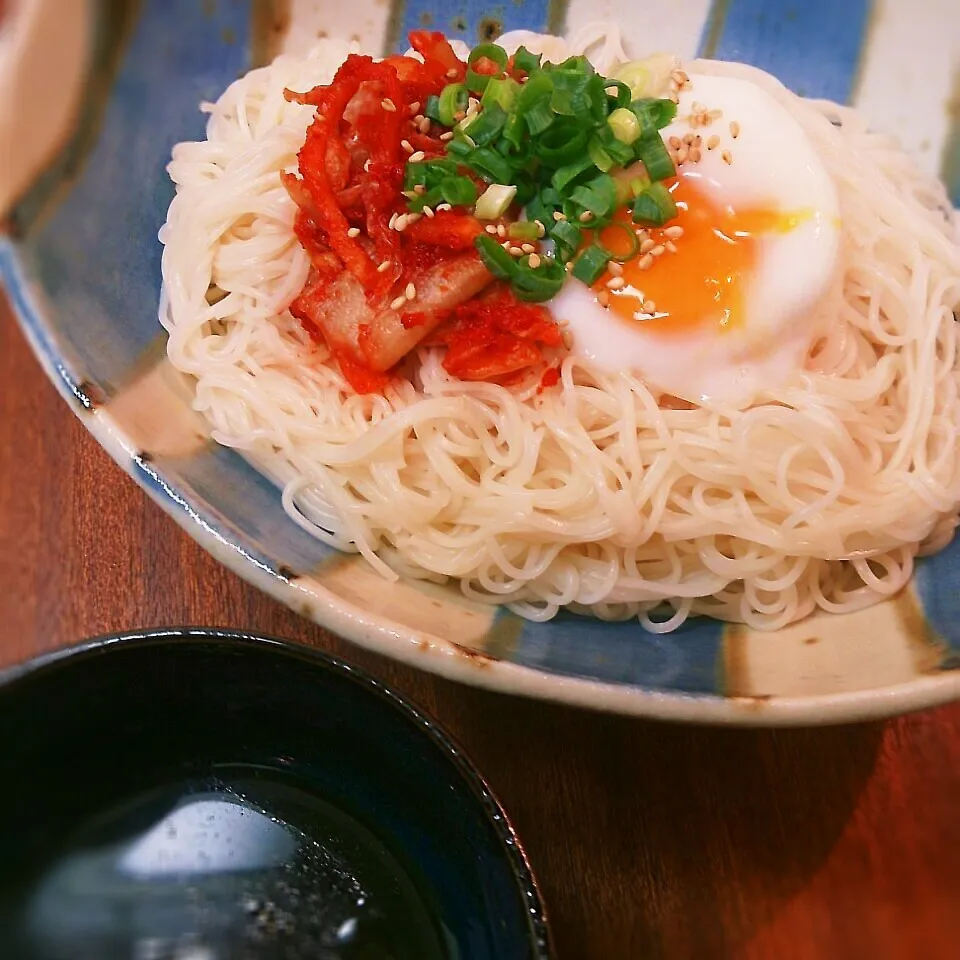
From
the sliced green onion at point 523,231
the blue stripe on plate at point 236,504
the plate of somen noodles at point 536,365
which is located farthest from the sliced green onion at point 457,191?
the blue stripe on plate at point 236,504

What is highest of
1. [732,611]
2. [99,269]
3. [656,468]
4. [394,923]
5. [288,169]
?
[288,169]

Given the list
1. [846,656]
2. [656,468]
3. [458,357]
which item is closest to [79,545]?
[458,357]

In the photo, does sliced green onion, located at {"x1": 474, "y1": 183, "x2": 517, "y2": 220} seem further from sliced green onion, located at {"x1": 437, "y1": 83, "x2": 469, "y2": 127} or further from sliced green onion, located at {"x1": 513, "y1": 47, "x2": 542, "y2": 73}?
sliced green onion, located at {"x1": 513, "y1": 47, "x2": 542, "y2": 73}

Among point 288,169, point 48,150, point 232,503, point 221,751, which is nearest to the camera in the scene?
point 221,751

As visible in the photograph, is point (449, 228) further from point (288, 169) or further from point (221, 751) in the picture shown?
point (221, 751)

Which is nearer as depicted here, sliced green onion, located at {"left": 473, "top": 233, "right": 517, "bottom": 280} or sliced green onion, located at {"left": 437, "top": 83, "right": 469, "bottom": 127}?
sliced green onion, located at {"left": 473, "top": 233, "right": 517, "bottom": 280}

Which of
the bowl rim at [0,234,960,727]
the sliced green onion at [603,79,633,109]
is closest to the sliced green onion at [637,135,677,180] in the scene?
the sliced green onion at [603,79,633,109]

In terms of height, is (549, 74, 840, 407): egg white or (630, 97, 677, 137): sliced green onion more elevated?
(630, 97, 677, 137): sliced green onion

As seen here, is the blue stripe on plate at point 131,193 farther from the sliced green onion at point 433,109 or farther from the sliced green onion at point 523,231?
the sliced green onion at point 523,231
